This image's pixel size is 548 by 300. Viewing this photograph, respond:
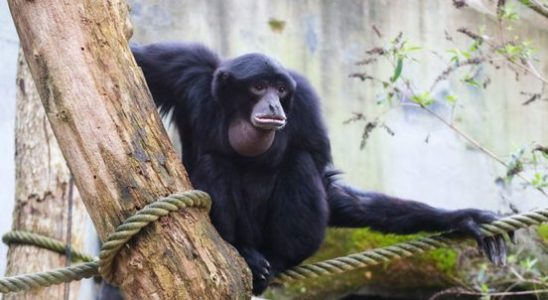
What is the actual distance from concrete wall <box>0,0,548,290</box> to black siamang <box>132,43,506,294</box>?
17.1 ft

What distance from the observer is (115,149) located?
368cm

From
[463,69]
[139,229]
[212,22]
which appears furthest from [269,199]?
[463,69]

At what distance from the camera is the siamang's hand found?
5184mm

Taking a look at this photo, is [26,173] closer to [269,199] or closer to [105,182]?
[269,199]

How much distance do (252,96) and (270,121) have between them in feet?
1.24

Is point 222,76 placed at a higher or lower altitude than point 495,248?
higher

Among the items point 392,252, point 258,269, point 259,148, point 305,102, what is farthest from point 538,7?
point 258,269

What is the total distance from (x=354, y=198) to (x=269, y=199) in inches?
29.9

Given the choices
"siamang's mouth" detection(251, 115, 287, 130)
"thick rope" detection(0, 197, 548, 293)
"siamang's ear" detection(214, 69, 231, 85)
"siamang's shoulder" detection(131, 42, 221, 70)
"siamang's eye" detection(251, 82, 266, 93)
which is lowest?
"thick rope" detection(0, 197, 548, 293)

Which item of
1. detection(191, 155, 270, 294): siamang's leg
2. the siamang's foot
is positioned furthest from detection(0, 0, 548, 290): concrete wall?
the siamang's foot

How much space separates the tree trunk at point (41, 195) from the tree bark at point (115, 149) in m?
2.85

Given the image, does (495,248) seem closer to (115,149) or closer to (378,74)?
(115,149)

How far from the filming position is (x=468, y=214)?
17.2ft

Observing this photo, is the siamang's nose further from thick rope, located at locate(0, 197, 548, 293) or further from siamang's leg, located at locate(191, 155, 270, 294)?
thick rope, located at locate(0, 197, 548, 293)
